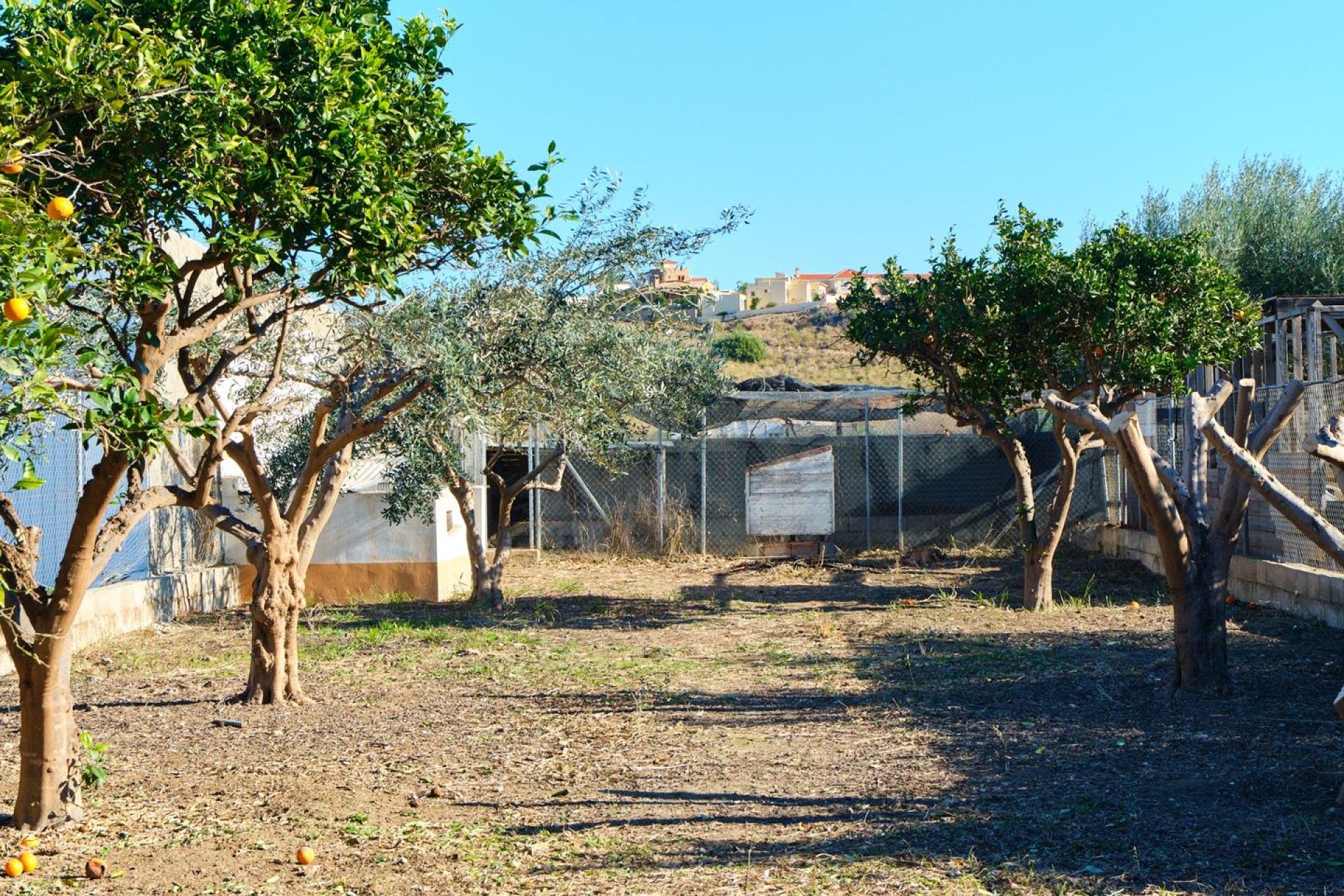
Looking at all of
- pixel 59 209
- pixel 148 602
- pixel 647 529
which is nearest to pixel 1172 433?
pixel 647 529

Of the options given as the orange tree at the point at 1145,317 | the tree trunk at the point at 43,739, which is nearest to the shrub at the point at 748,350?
the orange tree at the point at 1145,317

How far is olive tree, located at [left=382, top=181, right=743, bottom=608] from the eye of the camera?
8586 millimetres

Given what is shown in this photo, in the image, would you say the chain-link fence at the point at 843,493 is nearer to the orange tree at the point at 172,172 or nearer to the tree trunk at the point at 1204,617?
the tree trunk at the point at 1204,617

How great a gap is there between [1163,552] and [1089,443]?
211 inches

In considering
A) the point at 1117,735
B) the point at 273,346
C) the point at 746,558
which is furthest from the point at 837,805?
the point at 746,558

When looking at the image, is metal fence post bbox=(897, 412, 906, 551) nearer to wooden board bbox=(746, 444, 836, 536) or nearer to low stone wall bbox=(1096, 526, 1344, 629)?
wooden board bbox=(746, 444, 836, 536)

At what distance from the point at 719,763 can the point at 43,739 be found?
10.7ft

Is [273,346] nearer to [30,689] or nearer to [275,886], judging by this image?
[30,689]

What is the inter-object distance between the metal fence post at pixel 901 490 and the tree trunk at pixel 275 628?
36.9 feet

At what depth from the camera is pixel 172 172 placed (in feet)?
16.7

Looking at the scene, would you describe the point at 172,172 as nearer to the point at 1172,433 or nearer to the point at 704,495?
the point at 1172,433

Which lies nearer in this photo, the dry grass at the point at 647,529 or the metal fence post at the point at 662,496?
the metal fence post at the point at 662,496

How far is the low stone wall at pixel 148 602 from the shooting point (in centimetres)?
1070

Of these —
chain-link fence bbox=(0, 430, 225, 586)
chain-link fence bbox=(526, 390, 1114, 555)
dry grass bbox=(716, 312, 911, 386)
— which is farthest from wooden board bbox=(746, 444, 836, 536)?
dry grass bbox=(716, 312, 911, 386)
